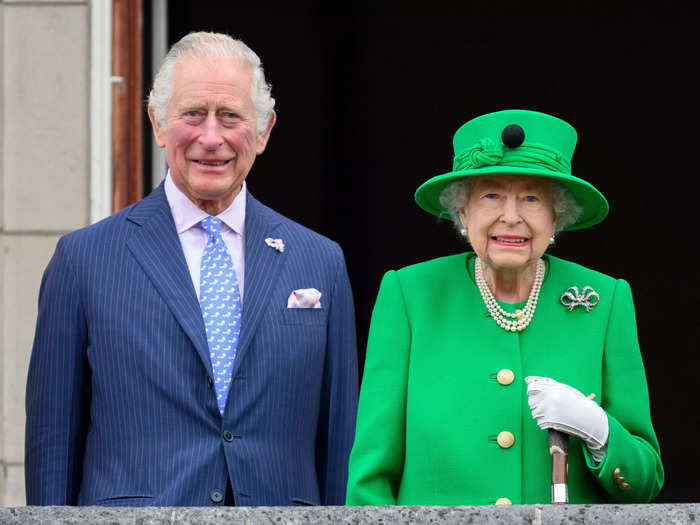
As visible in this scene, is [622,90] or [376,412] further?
[622,90]

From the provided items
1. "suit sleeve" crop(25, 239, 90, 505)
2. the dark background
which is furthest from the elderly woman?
the dark background

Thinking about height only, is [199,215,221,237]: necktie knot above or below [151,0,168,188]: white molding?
below

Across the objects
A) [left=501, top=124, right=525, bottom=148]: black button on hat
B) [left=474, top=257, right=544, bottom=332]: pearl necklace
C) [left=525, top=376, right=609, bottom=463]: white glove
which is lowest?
[left=525, top=376, right=609, bottom=463]: white glove

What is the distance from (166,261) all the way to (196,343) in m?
0.23

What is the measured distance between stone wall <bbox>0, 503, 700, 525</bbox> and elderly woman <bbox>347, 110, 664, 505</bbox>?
10.4 inches

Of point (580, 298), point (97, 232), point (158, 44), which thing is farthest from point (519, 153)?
point (158, 44)

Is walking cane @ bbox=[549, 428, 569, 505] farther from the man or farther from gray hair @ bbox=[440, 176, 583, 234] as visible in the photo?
the man

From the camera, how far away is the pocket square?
373 centimetres

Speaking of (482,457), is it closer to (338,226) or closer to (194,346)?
(194,346)

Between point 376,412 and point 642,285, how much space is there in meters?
4.18

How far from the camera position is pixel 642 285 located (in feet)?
23.5

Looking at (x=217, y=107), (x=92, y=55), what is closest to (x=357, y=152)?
(x=92, y=55)

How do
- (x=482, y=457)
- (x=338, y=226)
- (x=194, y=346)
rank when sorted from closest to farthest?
(x=482, y=457), (x=194, y=346), (x=338, y=226)

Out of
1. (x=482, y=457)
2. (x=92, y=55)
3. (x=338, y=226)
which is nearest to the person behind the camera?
(x=482, y=457)
